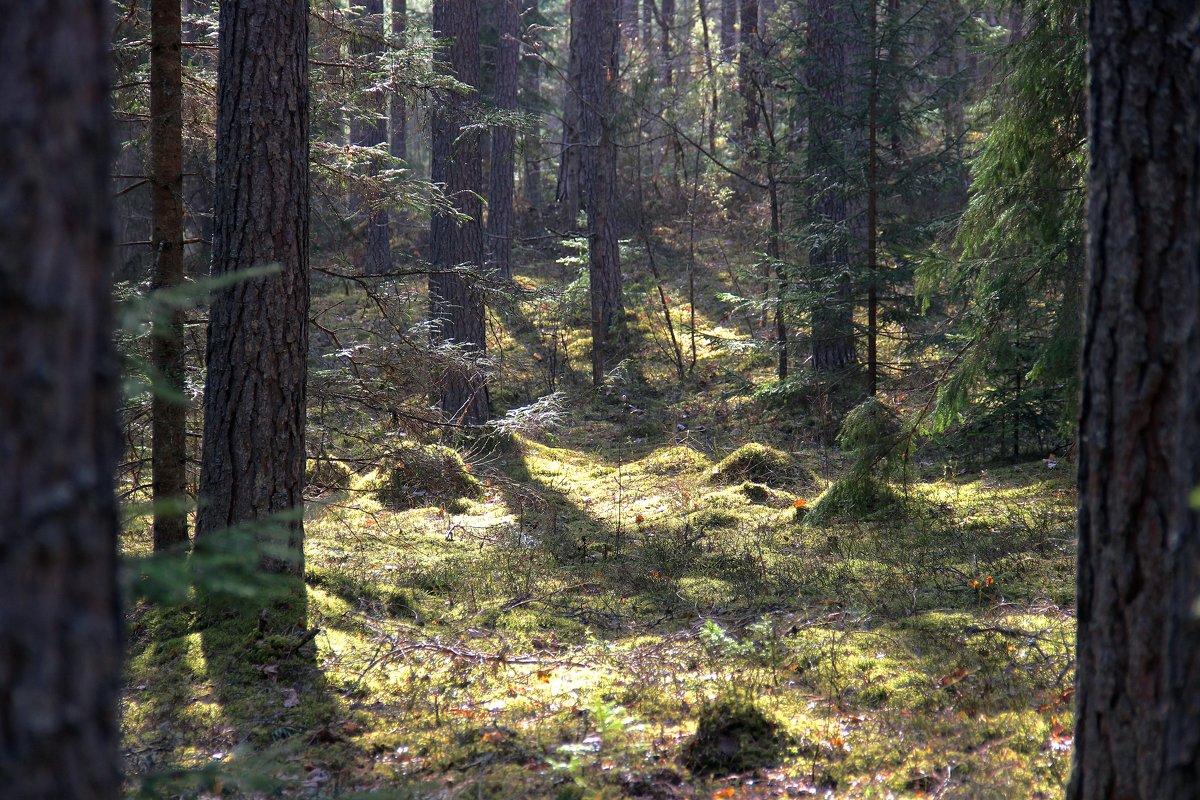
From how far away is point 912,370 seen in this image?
1306 cm

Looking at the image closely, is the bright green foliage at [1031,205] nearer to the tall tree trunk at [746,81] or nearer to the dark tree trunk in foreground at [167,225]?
the dark tree trunk in foreground at [167,225]

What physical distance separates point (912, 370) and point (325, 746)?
10722 millimetres

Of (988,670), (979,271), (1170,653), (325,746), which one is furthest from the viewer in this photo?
(979,271)

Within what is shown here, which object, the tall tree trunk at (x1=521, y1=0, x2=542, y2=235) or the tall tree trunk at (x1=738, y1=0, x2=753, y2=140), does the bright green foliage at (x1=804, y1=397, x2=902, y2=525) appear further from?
the tall tree trunk at (x1=521, y1=0, x2=542, y2=235)

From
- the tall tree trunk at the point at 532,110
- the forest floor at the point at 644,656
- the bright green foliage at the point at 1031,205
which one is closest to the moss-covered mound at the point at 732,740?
the forest floor at the point at 644,656

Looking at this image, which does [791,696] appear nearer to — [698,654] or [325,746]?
[698,654]

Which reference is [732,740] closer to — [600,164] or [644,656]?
[644,656]

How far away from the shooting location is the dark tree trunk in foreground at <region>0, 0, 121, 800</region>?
1.47m

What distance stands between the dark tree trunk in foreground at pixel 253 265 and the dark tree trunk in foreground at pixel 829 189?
6850 millimetres

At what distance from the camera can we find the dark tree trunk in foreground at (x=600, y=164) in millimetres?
15594

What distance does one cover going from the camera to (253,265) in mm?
5801

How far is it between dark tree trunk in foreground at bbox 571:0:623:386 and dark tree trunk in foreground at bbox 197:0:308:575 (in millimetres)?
9165

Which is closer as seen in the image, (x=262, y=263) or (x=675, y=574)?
(x=262, y=263)

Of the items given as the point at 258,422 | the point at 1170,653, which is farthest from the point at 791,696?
the point at 258,422
